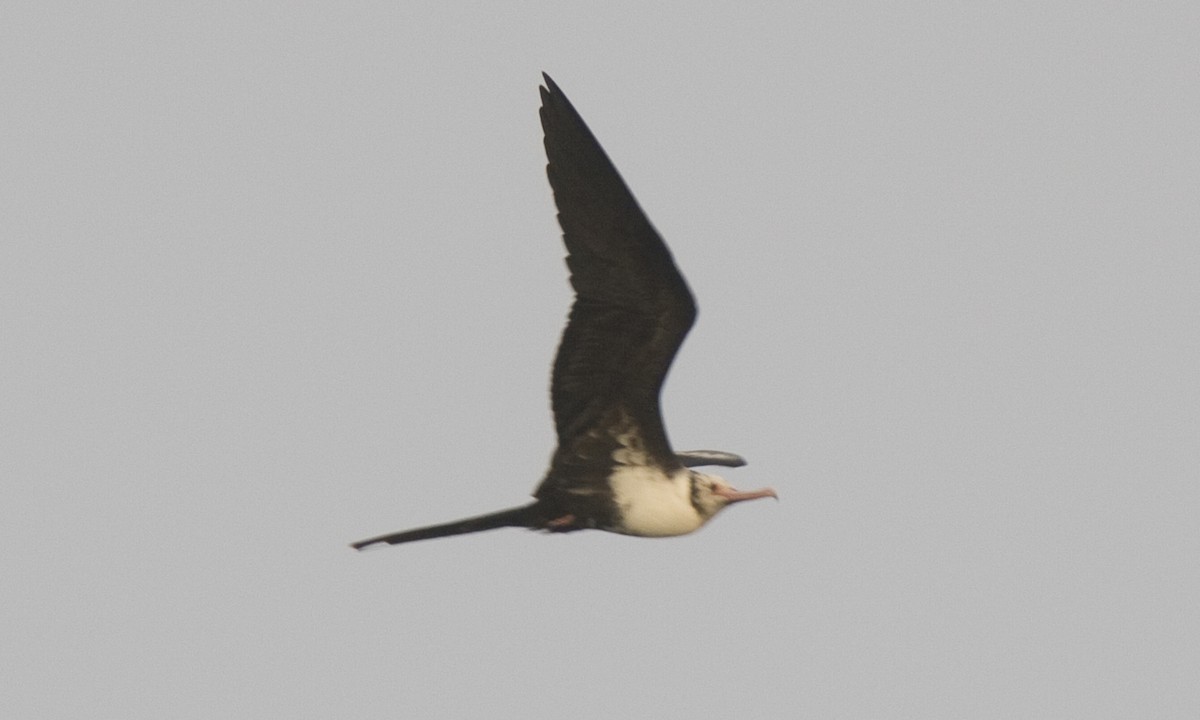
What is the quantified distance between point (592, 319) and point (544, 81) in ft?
4.05

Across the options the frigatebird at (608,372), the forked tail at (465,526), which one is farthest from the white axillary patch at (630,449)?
the forked tail at (465,526)

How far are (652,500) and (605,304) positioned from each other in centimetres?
125

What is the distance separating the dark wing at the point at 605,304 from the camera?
9.27 meters

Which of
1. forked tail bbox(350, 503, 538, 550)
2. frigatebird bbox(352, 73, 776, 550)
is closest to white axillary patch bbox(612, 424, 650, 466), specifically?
frigatebird bbox(352, 73, 776, 550)

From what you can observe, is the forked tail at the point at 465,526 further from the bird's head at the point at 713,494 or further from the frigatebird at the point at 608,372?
the bird's head at the point at 713,494

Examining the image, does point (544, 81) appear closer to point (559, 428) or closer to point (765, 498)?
point (559, 428)

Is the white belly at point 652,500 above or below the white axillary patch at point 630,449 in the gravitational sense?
below

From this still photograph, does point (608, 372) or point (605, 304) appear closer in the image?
point (605, 304)

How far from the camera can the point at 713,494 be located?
10484 mm

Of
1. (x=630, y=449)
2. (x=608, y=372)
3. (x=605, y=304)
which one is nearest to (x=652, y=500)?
(x=630, y=449)

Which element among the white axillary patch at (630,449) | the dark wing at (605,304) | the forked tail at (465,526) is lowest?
the forked tail at (465,526)

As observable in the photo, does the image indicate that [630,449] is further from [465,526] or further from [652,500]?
[465,526]

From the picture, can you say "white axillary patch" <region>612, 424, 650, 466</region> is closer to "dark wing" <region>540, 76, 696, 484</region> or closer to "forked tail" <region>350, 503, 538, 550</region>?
"dark wing" <region>540, 76, 696, 484</region>

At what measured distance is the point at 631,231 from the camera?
30.8 ft
